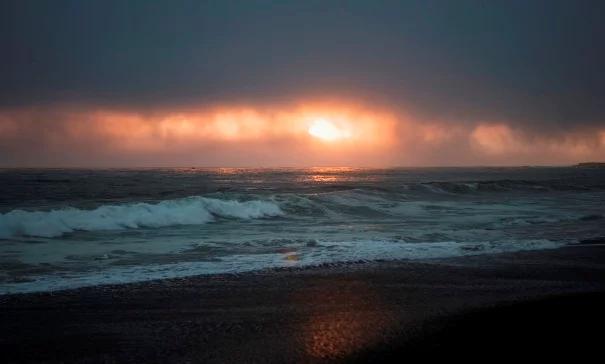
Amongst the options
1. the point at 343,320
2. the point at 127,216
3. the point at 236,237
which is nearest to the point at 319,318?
the point at 343,320

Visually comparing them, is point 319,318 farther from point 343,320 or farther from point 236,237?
point 236,237

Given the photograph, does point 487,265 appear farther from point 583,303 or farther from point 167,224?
point 167,224

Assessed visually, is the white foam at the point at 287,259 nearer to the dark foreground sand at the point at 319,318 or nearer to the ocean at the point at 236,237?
the ocean at the point at 236,237

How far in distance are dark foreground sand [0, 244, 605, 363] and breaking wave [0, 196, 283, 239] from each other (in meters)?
10.2

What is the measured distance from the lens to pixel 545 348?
5.24 meters

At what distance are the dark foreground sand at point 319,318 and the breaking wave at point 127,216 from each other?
10.2 meters

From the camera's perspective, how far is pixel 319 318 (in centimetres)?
640

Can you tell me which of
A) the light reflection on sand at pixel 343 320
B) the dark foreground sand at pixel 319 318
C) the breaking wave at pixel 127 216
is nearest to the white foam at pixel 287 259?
the dark foreground sand at pixel 319 318

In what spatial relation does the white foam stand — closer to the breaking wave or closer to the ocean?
the ocean

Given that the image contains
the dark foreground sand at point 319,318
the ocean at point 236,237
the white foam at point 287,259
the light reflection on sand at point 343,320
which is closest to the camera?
the dark foreground sand at point 319,318

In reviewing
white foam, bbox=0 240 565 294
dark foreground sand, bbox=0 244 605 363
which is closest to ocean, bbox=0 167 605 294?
white foam, bbox=0 240 565 294

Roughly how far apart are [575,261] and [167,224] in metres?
14.8

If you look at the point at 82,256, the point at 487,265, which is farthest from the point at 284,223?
the point at 487,265

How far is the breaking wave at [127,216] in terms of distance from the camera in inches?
652
